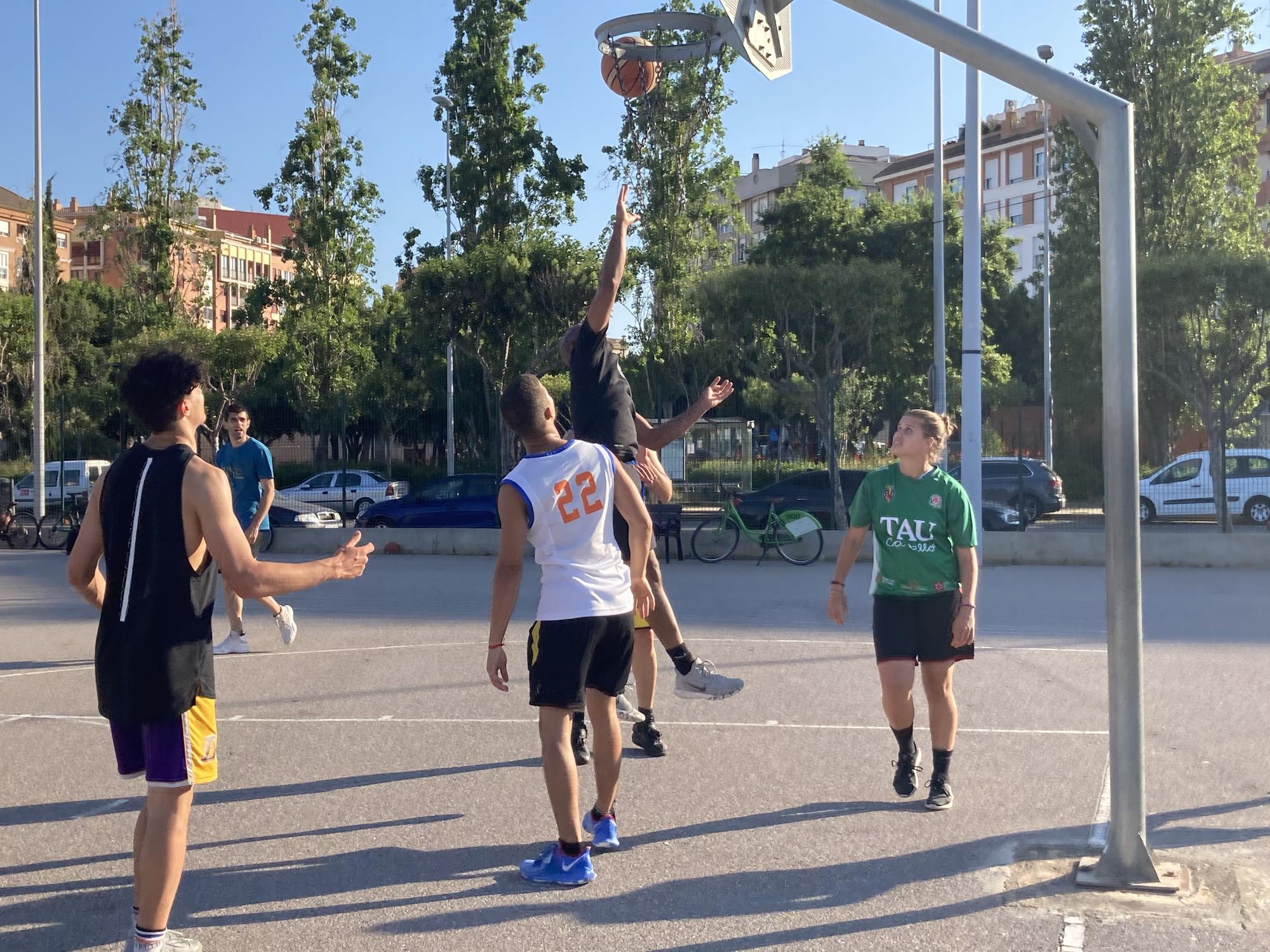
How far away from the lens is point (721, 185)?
33281 millimetres

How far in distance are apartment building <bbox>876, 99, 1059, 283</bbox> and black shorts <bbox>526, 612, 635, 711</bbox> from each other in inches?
3121

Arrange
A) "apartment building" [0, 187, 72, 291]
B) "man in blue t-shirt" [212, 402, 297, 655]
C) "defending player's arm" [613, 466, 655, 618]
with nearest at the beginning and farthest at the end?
1. "defending player's arm" [613, 466, 655, 618]
2. "man in blue t-shirt" [212, 402, 297, 655]
3. "apartment building" [0, 187, 72, 291]

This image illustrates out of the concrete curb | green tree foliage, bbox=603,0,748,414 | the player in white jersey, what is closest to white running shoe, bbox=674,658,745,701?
the player in white jersey

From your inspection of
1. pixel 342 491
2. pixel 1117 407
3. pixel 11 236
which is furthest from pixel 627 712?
pixel 11 236

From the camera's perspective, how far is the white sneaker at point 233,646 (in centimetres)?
963

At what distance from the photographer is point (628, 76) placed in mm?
13109

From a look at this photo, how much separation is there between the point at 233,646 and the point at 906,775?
5732 mm

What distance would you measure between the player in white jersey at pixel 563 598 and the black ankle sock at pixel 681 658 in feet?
5.04

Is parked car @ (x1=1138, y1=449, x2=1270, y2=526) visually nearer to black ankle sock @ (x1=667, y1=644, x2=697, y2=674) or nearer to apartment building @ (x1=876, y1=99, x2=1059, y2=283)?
black ankle sock @ (x1=667, y1=644, x2=697, y2=674)

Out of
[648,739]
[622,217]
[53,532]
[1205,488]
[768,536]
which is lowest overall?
[648,739]

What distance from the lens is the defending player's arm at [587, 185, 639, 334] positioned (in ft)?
→ 18.2

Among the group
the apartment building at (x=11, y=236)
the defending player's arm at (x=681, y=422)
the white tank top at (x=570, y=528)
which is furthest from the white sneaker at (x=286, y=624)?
the apartment building at (x=11, y=236)

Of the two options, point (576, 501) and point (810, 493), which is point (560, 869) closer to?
point (576, 501)

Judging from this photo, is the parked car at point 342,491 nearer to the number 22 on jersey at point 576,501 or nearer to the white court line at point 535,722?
the white court line at point 535,722
